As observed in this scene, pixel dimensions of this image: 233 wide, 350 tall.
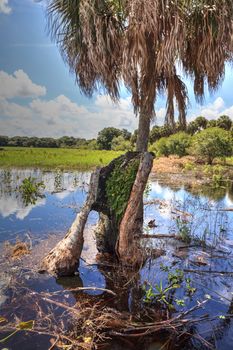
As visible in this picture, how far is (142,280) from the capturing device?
229 inches

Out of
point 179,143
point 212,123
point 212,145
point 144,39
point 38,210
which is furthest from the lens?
point 212,123

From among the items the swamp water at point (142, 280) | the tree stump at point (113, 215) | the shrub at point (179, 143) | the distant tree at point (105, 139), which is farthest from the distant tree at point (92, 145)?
the tree stump at point (113, 215)

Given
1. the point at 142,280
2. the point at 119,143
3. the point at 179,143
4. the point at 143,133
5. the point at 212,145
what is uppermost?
the point at 179,143

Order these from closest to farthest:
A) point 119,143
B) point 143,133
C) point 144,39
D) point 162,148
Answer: point 144,39 → point 143,133 → point 162,148 → point 119,143

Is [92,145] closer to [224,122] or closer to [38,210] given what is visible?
[224,122]

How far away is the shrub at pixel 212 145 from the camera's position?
33.2 meters

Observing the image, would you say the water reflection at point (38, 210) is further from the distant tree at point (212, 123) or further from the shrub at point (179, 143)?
the distant tree at point (212, 123)

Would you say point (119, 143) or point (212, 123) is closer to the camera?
point (119, 143)

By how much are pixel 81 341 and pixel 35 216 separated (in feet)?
22.7

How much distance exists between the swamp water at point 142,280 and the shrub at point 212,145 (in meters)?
23.4

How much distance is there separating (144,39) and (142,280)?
450 centimetres

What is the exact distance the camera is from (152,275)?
5992 millimetres

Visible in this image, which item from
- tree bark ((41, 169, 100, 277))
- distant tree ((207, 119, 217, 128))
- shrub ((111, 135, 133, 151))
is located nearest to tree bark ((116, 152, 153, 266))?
tree bark ((41, 169, 100, 277))

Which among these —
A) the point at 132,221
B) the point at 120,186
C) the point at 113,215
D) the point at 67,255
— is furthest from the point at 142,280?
the point at 120,186
